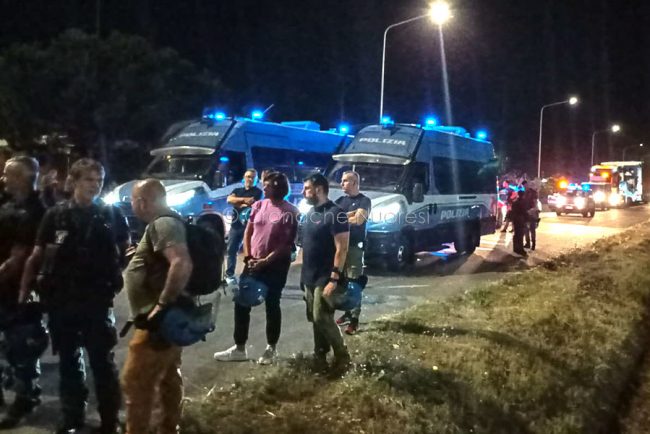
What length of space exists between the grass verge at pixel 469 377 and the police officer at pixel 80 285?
0.65m

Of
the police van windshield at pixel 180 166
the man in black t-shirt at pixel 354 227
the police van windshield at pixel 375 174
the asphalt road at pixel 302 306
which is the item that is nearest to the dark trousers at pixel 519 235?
the asphalt road at pixel 302 306

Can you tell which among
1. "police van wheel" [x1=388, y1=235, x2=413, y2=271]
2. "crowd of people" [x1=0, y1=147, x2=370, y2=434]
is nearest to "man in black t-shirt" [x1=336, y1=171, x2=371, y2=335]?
"crowd of people" [x1=0, y1=147, x2=370, y2=434]

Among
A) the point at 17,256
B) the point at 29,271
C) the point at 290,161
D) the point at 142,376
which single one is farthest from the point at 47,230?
the point at 290,161

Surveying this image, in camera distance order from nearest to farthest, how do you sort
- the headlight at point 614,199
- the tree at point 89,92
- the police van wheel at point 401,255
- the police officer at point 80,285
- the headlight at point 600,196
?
1. the police officer at point 80,285
2. the police van wheel at point 401,255
3. the tree at point 89,92
4. the headlight at point 600,196
5. the headlight at point 614,199

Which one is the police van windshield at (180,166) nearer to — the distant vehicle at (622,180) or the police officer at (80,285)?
the police officer at (80,285)

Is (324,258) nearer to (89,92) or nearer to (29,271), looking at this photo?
(29,271)

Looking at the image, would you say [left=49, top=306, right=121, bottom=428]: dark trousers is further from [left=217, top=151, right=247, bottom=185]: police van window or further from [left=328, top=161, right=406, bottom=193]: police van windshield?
[left=217, top=151, right=247, bottom=185]: police van window

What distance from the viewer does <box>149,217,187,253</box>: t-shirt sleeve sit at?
3908mm

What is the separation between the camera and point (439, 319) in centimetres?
771

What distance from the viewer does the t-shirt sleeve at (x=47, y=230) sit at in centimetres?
452

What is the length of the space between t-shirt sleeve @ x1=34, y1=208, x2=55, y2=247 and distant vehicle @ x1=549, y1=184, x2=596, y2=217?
1371 inches

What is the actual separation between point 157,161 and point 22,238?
11.2 metres

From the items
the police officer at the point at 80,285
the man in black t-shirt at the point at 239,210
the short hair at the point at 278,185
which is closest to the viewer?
the police officer at the point at 80,285

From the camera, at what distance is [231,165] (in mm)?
15820
